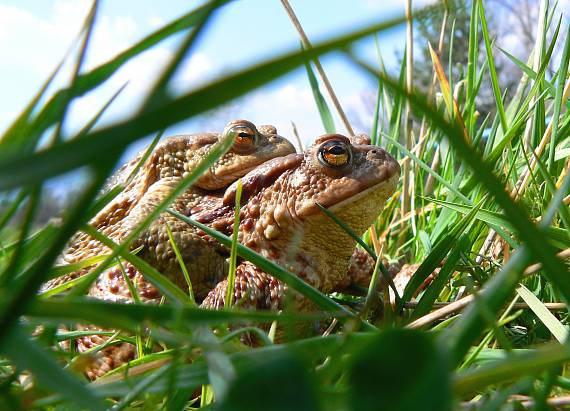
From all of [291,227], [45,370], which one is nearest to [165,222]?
[291,227]

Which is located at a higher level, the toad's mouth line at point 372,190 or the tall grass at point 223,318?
the toad's mouth line at point 372,190

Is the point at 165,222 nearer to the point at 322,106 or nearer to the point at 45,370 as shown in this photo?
the point at 322,106

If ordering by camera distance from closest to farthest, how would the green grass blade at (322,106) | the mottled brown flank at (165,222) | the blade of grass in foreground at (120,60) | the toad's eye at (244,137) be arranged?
the blade of grass in foreground at (120,60) < the mottled brown flank at (165,222) < the toad's eye at (244,137) < the green grass blade at (322,106)

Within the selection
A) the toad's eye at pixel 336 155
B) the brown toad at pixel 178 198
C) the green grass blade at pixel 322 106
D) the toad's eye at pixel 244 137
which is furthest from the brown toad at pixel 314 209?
the green grass blade at pixel 322 106

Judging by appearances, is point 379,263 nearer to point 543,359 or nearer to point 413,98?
point 543,359

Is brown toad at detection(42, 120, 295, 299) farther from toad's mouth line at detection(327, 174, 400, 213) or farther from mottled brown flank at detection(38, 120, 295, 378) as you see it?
toad's mouth line at detection(327, 174, 400, 213)

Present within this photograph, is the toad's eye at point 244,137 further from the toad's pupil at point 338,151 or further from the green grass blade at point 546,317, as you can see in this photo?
the green grass blade at point 546,317

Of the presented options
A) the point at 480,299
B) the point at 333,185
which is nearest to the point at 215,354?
the point at 480,299
